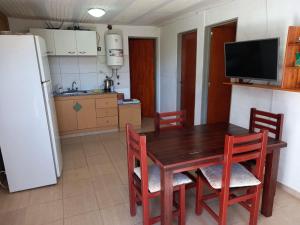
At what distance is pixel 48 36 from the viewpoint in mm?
3908

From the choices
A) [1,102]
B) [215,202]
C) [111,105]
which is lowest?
[215,202]

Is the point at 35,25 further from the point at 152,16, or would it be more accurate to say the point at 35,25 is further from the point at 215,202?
the point at 215,202

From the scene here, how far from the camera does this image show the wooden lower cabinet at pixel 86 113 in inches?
160

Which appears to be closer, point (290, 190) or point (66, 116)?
point (290, 190)

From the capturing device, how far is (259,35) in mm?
2527

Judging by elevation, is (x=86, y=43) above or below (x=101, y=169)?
above

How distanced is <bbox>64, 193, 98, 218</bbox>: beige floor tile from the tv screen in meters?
2.23

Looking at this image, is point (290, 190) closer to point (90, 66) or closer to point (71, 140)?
point (71, 140)

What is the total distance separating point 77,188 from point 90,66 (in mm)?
2840

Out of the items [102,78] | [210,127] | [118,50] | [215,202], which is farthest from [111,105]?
[215,202]

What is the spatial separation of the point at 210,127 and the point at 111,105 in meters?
2.56

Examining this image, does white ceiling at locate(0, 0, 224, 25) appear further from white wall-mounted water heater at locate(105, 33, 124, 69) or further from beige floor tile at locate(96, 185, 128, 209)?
beige floor tile at locate(96, 185, 128, 209)

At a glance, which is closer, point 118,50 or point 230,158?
point 230,158

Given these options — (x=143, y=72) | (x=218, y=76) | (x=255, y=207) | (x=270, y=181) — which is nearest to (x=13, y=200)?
(x=255, y=207)
